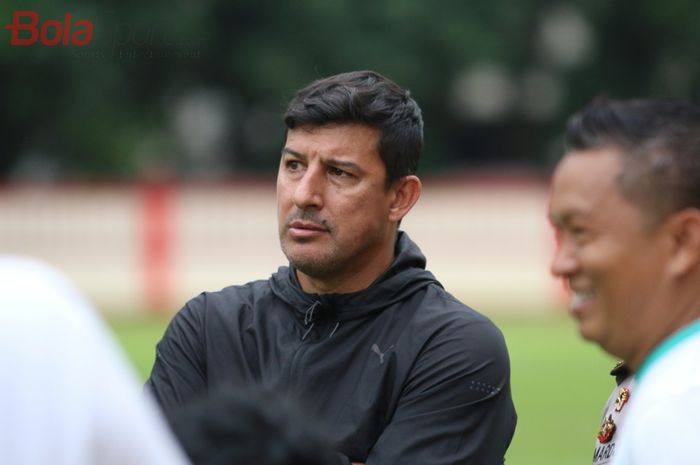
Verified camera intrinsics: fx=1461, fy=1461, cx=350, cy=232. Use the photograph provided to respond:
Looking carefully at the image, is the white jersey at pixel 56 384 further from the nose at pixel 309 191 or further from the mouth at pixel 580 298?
the nose at pixel 309 191

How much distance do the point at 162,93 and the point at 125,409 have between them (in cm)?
2606

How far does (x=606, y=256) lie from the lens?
2.37 m

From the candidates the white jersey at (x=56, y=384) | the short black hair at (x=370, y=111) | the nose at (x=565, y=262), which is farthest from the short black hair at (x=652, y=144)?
the short black hair at (x=370, y=111)

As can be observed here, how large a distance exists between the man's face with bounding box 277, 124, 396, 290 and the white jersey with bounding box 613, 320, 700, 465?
2156 millimetres

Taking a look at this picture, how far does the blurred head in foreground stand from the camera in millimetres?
2348

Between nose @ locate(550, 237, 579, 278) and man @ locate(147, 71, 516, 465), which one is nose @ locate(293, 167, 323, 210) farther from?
nose @ locate(550, 237, 579, 278)

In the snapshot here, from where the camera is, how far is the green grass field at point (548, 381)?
10.4 m

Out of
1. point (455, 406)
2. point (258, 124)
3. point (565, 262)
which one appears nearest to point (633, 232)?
point (565, 262)

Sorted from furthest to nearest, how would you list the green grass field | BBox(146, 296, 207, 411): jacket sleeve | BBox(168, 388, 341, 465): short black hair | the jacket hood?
the green grass field → the jacket hood → BBox(146, 296, 207, 411): jacket sleeve → BBox(168, 388, 341, 465): short black hair

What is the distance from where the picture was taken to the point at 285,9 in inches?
1061

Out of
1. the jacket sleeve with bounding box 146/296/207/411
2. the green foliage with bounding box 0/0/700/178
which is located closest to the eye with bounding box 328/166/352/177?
the jacket sleeve with bounding box 146/296/207/411

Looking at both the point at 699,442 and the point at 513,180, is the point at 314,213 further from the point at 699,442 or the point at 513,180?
the point at 513,180

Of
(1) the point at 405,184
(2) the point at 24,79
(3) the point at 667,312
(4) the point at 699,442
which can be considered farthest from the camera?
(2) the point at 24,79

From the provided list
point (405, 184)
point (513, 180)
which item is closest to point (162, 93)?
point (513, 180)
